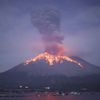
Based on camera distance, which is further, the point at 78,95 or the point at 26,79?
the point at 26,79

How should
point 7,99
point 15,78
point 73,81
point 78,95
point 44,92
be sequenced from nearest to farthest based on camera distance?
point 7,99, point 78,95, point 44,92, point 15,78, point 73,81

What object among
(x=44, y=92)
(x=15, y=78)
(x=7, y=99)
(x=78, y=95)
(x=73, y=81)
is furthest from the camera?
(x=73, y=81)

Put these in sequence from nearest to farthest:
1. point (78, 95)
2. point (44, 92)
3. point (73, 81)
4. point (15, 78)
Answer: point (78, 95), point (44, 92), point (15, 78), point (73, 81)

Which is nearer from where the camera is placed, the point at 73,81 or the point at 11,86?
the point at 11,86

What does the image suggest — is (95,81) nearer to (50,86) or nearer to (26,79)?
(50,86)

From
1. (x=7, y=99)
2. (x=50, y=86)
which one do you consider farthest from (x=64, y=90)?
(x=7, y=99)

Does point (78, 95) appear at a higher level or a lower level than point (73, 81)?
lower

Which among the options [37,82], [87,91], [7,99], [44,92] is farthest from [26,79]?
[7,99]

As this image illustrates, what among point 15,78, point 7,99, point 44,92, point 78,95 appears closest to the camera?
point 7,99

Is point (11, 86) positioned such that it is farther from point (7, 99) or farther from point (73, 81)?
point (7, 99)
